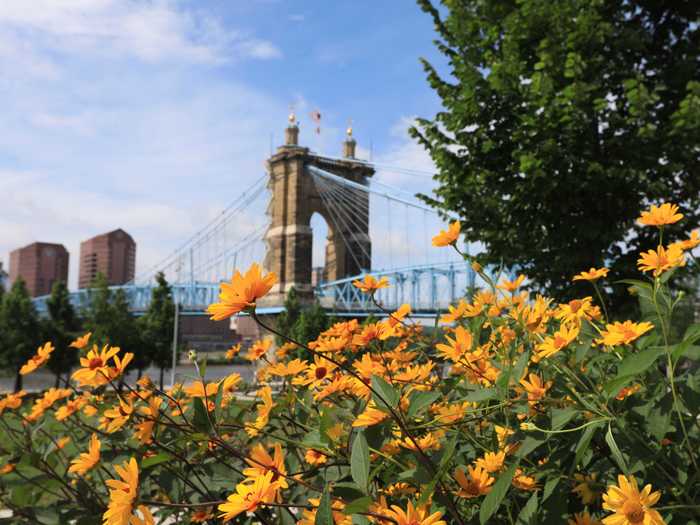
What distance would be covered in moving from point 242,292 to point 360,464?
1.21ft

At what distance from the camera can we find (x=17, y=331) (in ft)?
83.0

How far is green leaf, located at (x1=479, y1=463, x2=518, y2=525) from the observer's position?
2.97ft

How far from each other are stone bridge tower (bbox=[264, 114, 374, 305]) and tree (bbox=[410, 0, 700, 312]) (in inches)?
1061

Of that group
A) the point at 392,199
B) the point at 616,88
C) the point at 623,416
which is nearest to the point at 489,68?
the point at 616,88

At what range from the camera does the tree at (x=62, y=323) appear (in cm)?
2545

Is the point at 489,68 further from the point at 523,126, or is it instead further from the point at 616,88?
the point at 616,88

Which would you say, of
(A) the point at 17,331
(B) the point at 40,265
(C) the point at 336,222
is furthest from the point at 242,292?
(B) the point at 40,265

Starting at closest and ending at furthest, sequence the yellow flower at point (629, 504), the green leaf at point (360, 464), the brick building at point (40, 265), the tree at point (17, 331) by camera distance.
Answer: the yellow flower at point (629, 504), the green leaf at point (360, 464), the tree at point (17, 331), the brick building at point (40, 265)

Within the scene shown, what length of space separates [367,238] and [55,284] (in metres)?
20.7

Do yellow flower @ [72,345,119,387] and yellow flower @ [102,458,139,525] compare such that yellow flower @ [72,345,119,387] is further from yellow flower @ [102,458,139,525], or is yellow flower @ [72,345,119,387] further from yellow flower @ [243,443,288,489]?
yellow flower @ [243,443,288,489]

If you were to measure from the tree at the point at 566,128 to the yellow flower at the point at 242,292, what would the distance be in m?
4.98

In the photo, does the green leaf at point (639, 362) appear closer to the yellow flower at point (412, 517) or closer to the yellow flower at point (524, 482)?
the yellow flower at point (524, 482)

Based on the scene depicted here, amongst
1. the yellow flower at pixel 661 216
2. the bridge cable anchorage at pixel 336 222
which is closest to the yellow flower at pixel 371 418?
the yellow flower at pixel 661 216

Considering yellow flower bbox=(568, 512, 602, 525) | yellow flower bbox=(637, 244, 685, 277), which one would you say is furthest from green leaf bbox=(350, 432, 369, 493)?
yellow flower bbox=(637, 244, 685, 277)
